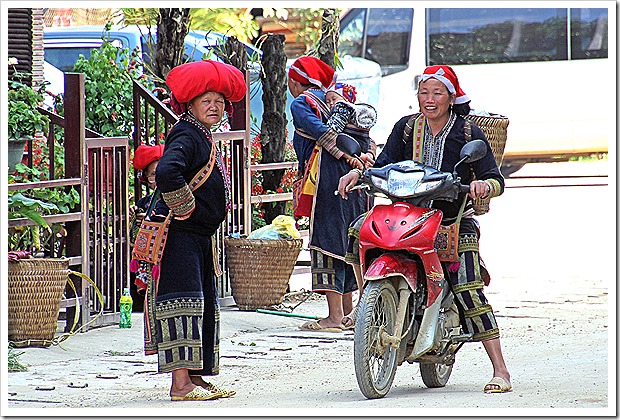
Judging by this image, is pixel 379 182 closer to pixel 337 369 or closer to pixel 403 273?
pixel 403 273

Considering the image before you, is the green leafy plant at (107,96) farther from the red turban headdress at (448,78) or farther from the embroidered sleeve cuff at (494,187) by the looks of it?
the embroidered sleeve cuff at (494,187)

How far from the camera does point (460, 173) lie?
20.6ft

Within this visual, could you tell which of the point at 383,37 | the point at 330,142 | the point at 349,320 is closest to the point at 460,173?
the point at 330,142

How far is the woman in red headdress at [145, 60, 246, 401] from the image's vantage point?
598cm

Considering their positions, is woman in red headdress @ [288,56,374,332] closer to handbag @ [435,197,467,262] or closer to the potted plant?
the potted plant

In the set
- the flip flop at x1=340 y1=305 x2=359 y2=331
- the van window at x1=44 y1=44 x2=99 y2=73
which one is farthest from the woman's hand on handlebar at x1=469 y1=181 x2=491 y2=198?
the van window at x1=44 y1=44 x2=99 y2=73

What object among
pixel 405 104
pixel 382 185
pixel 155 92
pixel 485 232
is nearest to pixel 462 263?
pixel 382 185

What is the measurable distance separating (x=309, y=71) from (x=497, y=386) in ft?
10.6

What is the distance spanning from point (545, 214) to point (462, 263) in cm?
954

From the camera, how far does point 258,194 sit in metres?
10.4

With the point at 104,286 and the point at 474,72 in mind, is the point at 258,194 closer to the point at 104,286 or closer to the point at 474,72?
the point at 104,286

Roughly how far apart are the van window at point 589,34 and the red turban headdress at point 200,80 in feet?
49.4

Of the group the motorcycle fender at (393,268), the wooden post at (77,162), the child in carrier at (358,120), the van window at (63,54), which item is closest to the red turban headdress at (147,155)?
the wooden post at (77,162)

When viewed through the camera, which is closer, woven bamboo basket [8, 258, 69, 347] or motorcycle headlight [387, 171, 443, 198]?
motorcycle headlight [387, 171, 443, 198]
